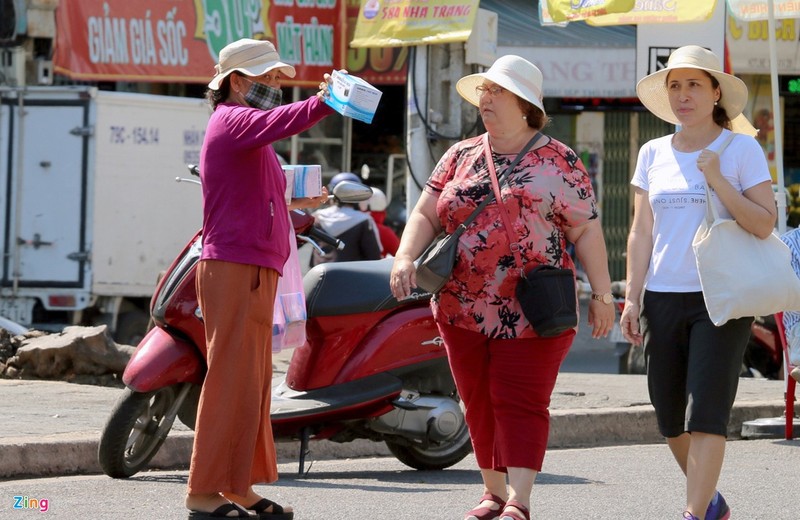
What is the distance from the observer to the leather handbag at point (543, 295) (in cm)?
548

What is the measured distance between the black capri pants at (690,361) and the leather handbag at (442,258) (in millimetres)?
712

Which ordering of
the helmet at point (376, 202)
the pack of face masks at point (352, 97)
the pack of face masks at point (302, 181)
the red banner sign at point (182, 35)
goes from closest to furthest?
the pack of face masks at point (352, 97) < the pack of face masks at point (302, 181) < the helmet at point (376, 202) < the red banner sign at point (182, 35)

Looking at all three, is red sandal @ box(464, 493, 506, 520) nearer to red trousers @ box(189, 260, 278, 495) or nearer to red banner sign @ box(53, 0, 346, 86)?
red trousers @ box(189, 260, 278, 495)

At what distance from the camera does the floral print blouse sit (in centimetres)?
554

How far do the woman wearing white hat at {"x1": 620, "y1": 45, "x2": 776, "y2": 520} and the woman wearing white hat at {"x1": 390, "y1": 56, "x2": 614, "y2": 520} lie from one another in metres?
0.21

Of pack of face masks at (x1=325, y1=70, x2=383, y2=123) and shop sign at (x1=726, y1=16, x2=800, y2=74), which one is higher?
shop sign at (x1=726, y1=16, x2=800, y2=74)

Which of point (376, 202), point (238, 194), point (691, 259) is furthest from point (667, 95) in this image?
point (376, 202)

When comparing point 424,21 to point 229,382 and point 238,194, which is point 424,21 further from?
point 229,382

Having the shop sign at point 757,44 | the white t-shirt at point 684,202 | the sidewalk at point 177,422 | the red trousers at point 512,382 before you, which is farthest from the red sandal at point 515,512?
the shop sign at point 757,44

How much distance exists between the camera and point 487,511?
5.74 metres

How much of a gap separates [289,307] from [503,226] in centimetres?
117

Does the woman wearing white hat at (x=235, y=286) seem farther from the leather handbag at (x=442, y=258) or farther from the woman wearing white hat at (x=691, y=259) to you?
the woman wearing white hat at (x=691, y=259)

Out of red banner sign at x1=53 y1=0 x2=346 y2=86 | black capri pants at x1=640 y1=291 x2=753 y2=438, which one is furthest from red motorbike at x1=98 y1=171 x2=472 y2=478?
red banner sign at x1=53 y1=0 x2=346 y2=86

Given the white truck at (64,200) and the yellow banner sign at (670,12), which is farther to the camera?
the white truck at (64,200)
